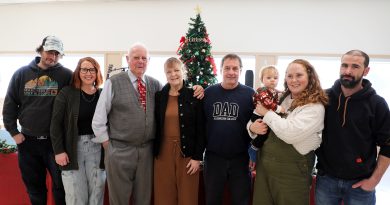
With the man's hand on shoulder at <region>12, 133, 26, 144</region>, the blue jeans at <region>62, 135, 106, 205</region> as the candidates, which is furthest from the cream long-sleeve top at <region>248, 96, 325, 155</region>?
the man's hand on shoulder at <region>12, 133, 26, 144</region>

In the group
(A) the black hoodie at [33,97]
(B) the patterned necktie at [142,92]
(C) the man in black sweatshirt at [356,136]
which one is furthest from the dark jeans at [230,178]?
(A) the black hoodie at [33,97]

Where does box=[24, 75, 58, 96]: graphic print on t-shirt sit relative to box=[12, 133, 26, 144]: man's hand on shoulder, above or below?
above

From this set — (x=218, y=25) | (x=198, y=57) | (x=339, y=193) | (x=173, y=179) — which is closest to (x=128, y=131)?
(x=173, y=179)

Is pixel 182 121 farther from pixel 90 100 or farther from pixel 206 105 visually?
pixel 90 100

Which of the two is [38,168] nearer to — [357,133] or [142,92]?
[142,92]

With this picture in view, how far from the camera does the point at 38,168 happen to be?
2.61 m

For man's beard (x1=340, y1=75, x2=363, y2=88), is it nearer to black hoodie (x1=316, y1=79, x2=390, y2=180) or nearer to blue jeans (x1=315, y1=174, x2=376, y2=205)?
black hoodie (x1=316, y1=79, x2=390, y2=180)

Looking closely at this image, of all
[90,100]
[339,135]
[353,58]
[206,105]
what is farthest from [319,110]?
[90,100]

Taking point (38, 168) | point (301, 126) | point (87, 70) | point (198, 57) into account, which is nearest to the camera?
point (301, 126)

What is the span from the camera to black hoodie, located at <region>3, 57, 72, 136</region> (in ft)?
8.18

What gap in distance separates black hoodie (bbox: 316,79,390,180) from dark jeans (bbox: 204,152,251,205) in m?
0.66

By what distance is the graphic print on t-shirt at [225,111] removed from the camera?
227 cm

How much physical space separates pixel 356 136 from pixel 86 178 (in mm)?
2122

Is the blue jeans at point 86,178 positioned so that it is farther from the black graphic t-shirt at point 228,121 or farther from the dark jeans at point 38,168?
the black graphic t-shirt at point 228,121
